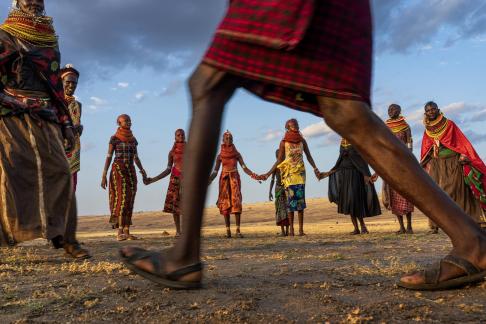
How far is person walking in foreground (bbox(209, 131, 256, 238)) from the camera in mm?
11953

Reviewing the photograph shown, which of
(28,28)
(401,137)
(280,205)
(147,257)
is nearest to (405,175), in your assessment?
(147,257)

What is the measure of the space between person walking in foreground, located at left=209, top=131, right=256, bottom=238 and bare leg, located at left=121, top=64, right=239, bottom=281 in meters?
9.59

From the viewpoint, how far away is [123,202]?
1067 cm

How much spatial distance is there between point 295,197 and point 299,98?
366 inches

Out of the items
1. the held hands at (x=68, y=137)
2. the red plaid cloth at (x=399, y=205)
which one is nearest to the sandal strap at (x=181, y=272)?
the held hands at (x=68, y=137)

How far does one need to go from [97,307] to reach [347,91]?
1.51 meters

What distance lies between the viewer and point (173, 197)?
1179 centimetres

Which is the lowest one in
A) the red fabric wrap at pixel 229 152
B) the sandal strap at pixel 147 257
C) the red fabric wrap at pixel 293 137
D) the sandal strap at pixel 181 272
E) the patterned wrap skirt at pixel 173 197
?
the sandal strap at pixel 181 272

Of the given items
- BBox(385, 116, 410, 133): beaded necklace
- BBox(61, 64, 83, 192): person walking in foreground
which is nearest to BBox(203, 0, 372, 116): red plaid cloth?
BBox(61, 64, 83, 192): person walking in foreground

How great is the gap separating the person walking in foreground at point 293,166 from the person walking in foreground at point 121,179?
3.09m

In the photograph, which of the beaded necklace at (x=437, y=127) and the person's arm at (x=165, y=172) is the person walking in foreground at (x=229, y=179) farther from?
the beaded necklace at (x=437, y=127)

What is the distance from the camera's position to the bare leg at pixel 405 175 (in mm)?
2291

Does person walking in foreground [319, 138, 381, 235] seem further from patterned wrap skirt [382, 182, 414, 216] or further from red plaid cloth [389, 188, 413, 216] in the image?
red plaid cloth [389, 188, 413, 216]

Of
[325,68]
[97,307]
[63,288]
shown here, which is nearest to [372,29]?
[325,68]
